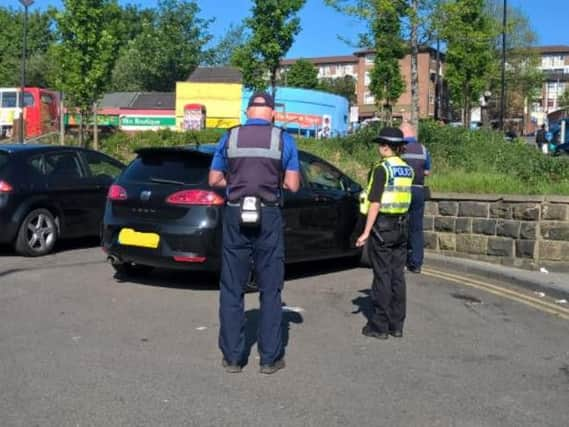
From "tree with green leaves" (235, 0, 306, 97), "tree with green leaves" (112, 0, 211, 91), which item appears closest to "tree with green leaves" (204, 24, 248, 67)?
"tree with green leaves" (112, 0, 211, 91)

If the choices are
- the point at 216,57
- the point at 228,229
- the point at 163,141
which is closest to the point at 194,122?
the point at 163,141

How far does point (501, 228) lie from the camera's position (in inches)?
388

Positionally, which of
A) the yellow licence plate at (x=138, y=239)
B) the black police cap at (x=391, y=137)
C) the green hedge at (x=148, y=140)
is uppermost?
the green hedge at (x=148, y=140)

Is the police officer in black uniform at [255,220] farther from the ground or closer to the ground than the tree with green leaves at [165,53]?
closer to the ground

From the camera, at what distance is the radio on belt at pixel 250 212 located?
484 centimetres

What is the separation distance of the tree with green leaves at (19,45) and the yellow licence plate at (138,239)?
42989 millimetres

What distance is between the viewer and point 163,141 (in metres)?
23.0

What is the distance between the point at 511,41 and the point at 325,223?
4491cm

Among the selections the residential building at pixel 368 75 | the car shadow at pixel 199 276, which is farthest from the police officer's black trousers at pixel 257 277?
the residential building at pixel 368 75

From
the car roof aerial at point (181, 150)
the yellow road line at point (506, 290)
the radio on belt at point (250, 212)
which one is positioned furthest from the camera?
the car roof aerial at point (181, 150)

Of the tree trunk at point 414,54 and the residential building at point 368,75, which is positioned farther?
the residential building at point 368,75

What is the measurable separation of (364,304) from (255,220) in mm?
2950

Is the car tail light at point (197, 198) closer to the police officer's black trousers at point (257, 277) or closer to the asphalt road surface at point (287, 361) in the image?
the asphalt road surface at point (287, 361)

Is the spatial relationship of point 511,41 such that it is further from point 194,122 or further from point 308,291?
point 308,291
